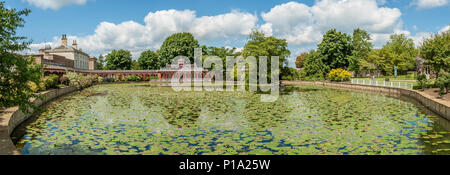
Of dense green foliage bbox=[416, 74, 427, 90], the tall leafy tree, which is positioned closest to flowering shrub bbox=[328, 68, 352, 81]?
the tall leafy tree

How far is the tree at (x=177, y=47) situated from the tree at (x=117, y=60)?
685 inches

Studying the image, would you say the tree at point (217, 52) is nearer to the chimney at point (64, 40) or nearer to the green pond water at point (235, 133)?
the chimney at point (64, 40)

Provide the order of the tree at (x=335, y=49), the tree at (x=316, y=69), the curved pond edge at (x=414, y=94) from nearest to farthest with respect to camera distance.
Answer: the curved pond edge at (x=414, y=94) < the tree at (x=335, y=49) < the tree at (x=316, y=69)

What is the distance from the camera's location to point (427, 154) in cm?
855

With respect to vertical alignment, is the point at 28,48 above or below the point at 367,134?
above

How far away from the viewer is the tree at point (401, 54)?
212 ft

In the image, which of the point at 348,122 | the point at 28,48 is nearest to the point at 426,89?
the point at 348,122

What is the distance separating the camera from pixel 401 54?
6656 cm

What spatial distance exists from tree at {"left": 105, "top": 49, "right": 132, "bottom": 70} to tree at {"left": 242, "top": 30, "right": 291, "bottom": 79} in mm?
50436

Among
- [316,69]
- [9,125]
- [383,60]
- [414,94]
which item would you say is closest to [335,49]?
[316,69]

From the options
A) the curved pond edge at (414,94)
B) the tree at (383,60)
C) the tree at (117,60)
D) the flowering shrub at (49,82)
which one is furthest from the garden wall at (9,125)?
the tree at (117,60)

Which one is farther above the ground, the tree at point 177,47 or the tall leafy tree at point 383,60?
the tree at point 177,47
